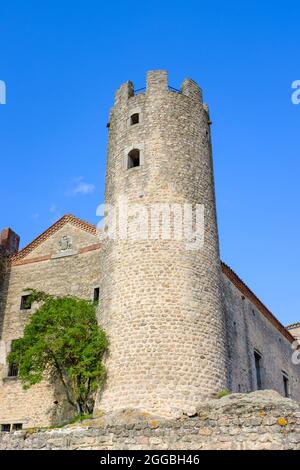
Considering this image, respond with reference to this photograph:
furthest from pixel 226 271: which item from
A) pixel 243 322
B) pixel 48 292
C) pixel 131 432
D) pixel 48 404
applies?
pixel 131 432

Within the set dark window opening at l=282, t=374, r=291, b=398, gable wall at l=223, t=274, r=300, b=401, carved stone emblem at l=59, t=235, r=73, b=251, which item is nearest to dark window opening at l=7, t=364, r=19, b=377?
carved stone emblem at l=59, t=235, r=73, b=251

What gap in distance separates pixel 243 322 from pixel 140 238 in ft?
28.1

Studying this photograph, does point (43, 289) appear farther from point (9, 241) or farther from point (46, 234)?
point (9, 241)

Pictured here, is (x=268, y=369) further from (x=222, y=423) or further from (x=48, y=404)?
(x=222, y=423)

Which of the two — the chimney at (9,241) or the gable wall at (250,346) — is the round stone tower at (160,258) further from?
the chimney at (9,241)

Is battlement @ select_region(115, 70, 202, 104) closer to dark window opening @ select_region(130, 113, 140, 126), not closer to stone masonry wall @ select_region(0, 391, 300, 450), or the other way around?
dark window opening @ select_region(130, 113, 140, 126)

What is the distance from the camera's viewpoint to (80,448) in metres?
12.2

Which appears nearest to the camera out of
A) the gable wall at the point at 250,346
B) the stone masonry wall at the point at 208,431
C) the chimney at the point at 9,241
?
the stone masonry wall at the point at 208,431

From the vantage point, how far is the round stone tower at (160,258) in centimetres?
1556

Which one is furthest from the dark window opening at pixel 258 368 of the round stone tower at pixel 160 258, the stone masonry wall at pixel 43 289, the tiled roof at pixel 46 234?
the tiled roof at pixel 46 234

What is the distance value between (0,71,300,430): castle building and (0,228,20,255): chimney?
78mm

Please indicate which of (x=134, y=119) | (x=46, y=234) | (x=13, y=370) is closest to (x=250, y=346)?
(x=13, y=370)

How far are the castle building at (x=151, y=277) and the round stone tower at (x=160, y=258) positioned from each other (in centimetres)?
4

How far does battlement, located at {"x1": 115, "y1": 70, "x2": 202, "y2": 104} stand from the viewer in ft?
67.9
